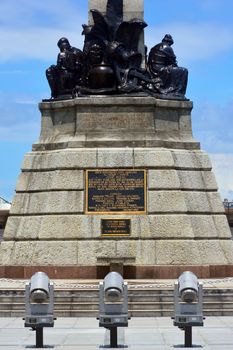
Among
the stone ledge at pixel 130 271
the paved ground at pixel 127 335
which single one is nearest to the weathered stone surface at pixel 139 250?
the stone ledge at pixel 130 271

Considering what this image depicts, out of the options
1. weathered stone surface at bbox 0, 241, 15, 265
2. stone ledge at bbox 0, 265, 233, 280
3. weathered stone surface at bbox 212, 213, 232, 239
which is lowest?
stone ledge at bbox 0, 265, 233, 280

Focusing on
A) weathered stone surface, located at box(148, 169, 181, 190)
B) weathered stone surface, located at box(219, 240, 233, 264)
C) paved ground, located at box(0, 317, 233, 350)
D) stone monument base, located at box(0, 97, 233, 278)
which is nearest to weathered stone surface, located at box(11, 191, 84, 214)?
stone monument base, located at box(0, 97, 233, 278)

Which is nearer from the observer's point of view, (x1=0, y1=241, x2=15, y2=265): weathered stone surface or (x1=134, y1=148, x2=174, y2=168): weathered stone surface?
(x1=134, y1=148, x2=174, y2=168): weathered stone surface

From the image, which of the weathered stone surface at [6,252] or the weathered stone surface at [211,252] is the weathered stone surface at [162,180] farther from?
the weathered stone surface at [6,252]

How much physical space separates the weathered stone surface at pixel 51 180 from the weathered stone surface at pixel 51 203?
6.3 inches

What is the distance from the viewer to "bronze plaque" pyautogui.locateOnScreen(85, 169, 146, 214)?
29.2m

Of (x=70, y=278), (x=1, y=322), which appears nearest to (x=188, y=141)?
(x=70, y=278)

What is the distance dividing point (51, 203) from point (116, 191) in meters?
1.76

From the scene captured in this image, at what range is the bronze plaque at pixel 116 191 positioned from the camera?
95.8 feet

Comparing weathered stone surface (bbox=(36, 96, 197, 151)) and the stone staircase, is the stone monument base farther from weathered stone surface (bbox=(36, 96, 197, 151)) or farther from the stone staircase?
the stone staircase

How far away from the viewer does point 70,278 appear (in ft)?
94.3

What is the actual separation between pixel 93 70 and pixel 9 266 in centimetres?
587

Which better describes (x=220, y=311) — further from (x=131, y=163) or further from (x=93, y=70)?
(x=93, y=70)

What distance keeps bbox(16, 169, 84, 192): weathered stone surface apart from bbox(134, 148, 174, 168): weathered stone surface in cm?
154
